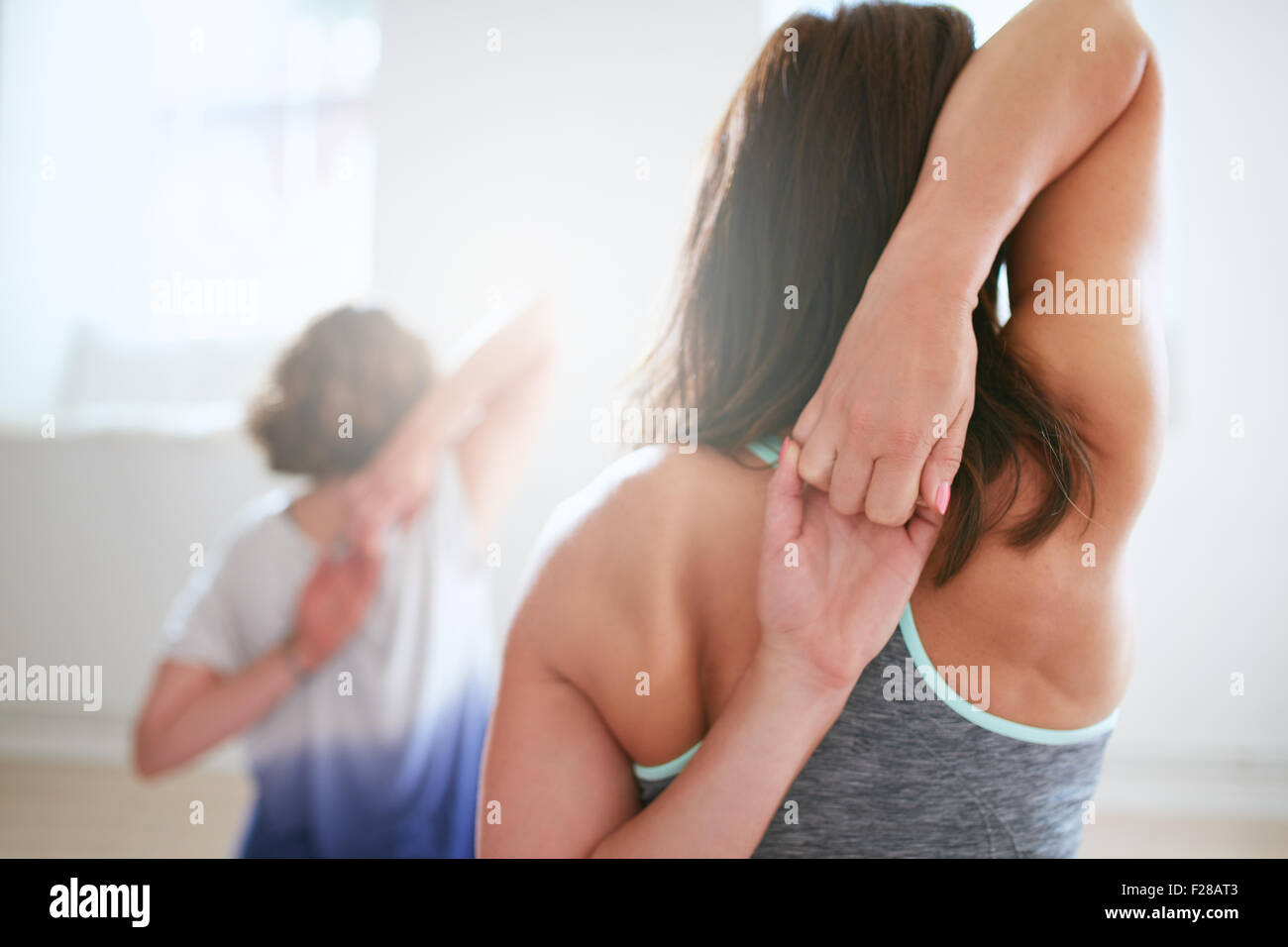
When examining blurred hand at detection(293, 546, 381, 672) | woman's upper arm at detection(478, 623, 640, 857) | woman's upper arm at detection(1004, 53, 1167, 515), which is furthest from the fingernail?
blurred hand at detection(293, 546, 381, 672)

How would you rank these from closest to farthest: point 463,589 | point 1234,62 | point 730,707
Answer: point 730,707 < point 463,589 < point 1234,62

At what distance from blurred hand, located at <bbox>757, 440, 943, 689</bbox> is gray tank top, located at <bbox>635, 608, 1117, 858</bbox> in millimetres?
24

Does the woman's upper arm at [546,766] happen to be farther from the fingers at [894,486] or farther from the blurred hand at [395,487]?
the blurred hand at [395,487]

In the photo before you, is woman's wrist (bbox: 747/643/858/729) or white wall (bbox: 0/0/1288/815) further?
white wall (bbox: 0/0/1288/815)

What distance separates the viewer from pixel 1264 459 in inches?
70.4

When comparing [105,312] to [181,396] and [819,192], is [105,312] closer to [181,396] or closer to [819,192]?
[181,396]

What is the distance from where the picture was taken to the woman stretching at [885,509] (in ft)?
1.79

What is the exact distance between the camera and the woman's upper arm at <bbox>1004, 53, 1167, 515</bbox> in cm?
54

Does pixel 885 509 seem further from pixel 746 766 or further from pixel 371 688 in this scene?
pixel 371 688

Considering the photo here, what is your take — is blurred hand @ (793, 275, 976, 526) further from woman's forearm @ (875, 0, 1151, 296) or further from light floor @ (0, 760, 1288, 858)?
light floor @ (0, 760, 1288, 858)
